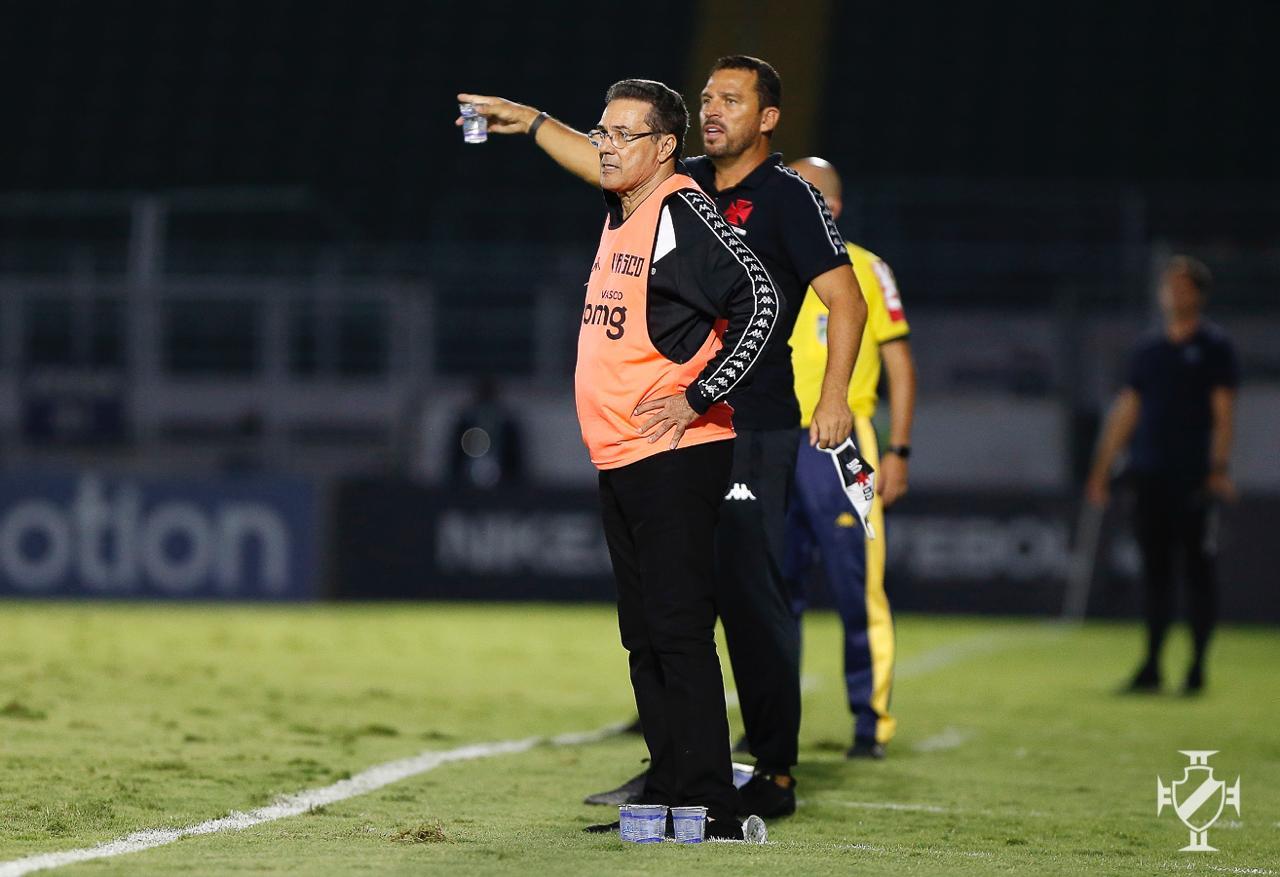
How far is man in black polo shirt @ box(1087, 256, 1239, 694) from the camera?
9016 millimetres

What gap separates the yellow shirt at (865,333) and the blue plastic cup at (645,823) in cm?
203

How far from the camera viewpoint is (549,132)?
4789 millimetres

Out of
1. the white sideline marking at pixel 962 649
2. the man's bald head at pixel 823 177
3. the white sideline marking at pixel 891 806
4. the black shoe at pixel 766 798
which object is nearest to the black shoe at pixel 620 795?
the black shoe at pixel 766 798

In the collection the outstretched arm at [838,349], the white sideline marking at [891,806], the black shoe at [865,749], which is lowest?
the black shoe at [865,749]

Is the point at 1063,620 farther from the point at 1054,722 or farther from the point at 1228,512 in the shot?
the point at 1054,722

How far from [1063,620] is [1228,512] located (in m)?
1.42

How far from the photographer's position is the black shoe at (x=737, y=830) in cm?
420

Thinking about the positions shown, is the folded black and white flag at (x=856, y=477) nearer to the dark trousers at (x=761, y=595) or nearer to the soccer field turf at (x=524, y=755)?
the dark trousers at (x=761, y=595)

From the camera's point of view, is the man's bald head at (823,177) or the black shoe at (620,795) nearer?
the black shoe at (620,795)

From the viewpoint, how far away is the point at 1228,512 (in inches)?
528

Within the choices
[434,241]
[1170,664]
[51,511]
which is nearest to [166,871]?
[1170,664]

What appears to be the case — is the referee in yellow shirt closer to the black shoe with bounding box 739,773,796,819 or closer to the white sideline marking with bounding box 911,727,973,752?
the white sideline marking with bounding box 911,727,973,752

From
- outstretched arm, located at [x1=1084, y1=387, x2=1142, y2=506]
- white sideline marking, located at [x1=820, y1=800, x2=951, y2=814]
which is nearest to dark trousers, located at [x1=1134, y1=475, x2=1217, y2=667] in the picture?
outstretched arm, located at [x1=1084, y1=387, x2=1142, y2=506]

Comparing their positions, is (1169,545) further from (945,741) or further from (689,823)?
(689,823)
